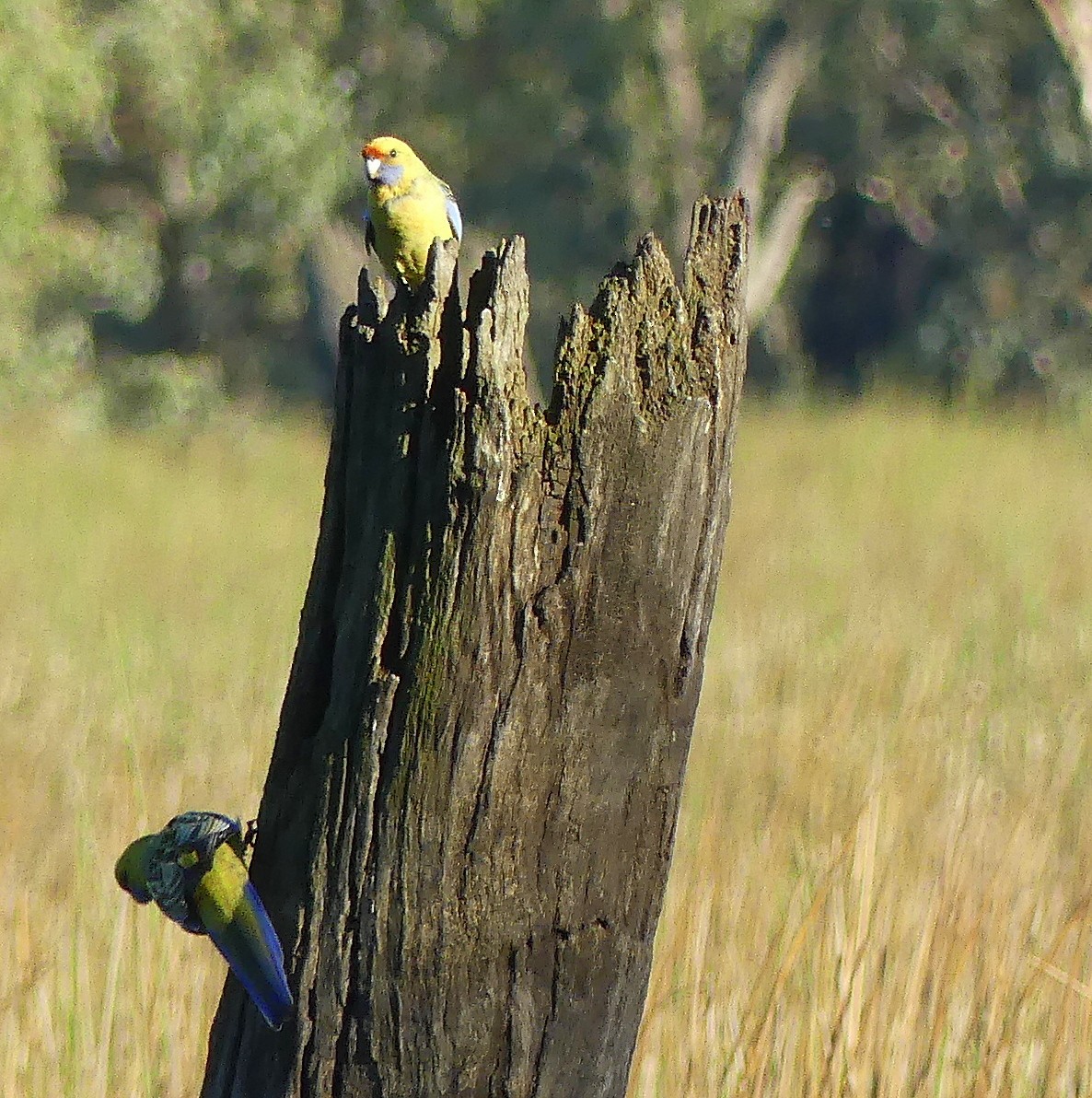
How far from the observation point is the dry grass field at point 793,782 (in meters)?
3.14

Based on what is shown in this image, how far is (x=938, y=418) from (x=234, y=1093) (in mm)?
13390

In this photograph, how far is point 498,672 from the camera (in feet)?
6.51

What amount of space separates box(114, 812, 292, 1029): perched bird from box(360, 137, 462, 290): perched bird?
5.25 ft

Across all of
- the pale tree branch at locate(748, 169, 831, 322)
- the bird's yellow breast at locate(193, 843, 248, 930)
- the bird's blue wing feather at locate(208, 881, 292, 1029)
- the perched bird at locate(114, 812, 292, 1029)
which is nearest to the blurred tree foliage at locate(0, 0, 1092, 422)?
the pale tree branch at locate(748, 169, 831, 322)

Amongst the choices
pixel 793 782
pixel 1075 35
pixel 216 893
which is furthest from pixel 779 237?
pixel 216 893

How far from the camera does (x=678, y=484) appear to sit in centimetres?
202

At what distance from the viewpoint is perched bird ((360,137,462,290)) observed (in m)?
3.74

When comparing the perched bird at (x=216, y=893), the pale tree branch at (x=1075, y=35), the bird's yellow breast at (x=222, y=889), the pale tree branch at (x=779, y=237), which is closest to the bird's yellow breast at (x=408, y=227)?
the perched bird at (x=216, y=893)

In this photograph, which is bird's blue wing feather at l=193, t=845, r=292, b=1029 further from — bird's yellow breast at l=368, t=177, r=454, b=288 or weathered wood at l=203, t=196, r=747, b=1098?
bird's yellow breast at l=368, t=177, r=454, b=288

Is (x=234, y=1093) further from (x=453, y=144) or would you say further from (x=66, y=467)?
(x=453, y=144)

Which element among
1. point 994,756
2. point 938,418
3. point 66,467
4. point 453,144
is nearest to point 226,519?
point 66,467

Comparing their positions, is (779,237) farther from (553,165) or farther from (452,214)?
(452,214)

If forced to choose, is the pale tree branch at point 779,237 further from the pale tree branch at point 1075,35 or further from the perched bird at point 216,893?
the perched bird at point 216,893

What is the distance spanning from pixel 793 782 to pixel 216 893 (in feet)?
9.60
